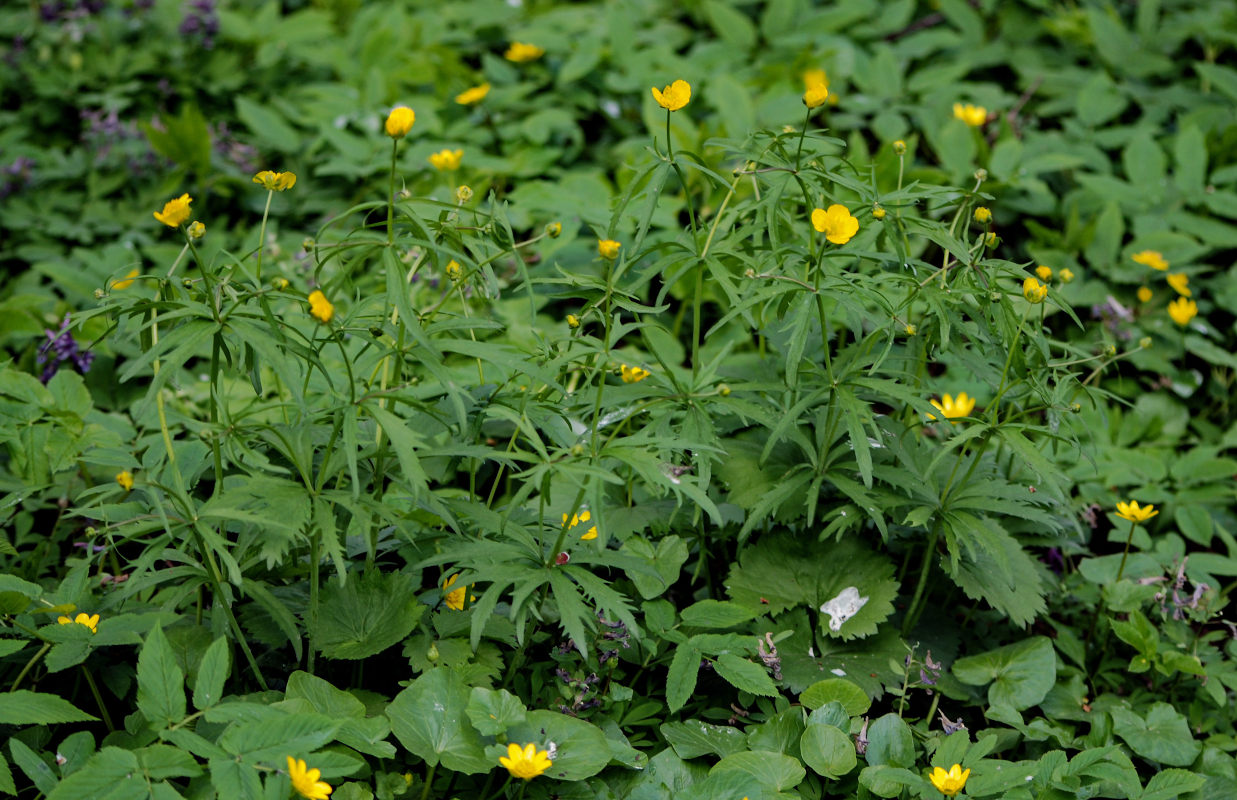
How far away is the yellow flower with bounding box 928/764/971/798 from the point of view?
1.53 metres

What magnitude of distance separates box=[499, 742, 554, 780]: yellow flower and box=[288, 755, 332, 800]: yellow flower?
0.80 ft

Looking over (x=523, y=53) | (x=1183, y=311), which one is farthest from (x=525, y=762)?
(x=523, y=53)

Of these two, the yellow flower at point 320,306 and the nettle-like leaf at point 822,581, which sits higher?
the yellow flower at point 320,306

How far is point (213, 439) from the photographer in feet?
4.64

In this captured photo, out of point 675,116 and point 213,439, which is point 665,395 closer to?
point 213,439

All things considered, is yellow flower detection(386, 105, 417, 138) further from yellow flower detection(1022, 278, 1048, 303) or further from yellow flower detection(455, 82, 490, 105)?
yellow flower detection(455, 82, 490, 105)

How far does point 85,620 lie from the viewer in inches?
62.2

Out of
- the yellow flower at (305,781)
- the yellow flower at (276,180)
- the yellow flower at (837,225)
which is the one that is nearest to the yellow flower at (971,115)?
the yellow flower at (837,225)

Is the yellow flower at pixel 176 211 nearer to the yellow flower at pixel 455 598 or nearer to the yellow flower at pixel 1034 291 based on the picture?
the yellow flower at pixel 455 598

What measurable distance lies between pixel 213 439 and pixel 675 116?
7.41ft

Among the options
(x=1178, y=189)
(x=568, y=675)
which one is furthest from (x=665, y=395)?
(x=1178, y=189)

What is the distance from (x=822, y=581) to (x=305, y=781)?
0.96m

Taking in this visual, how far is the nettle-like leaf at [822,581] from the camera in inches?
71.3

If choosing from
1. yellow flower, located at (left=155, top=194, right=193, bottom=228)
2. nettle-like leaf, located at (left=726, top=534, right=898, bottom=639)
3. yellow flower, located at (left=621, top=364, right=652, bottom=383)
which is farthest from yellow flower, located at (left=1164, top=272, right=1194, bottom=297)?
yellow flower, located at (left=155, top=194, right=193, bottom=228)
